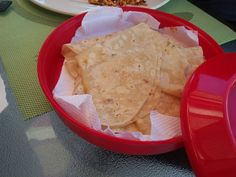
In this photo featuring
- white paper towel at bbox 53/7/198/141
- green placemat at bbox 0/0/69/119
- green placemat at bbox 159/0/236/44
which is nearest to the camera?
white paper towel at bbox 53/7/198/141

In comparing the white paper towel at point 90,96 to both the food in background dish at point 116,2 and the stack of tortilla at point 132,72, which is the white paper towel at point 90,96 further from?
the food in background dish at point 116,2

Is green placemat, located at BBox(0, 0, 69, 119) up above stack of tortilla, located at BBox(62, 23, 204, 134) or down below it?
below

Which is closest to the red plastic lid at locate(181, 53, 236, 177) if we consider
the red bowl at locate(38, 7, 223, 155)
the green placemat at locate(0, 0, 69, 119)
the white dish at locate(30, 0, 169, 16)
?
the red bowl at locate(38, 7, 223, 155)

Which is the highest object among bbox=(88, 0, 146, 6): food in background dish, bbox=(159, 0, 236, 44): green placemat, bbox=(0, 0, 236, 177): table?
bbox=(88, 0, 146, 6): food in background dish

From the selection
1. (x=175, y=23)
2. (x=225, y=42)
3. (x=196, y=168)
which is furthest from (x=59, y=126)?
(x=225, y=42)

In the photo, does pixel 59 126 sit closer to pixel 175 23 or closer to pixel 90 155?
pixel 90 155

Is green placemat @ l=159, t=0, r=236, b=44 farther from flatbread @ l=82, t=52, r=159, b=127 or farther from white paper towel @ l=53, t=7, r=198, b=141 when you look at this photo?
flatbread @ l=82, t=52, r=159, b=127
